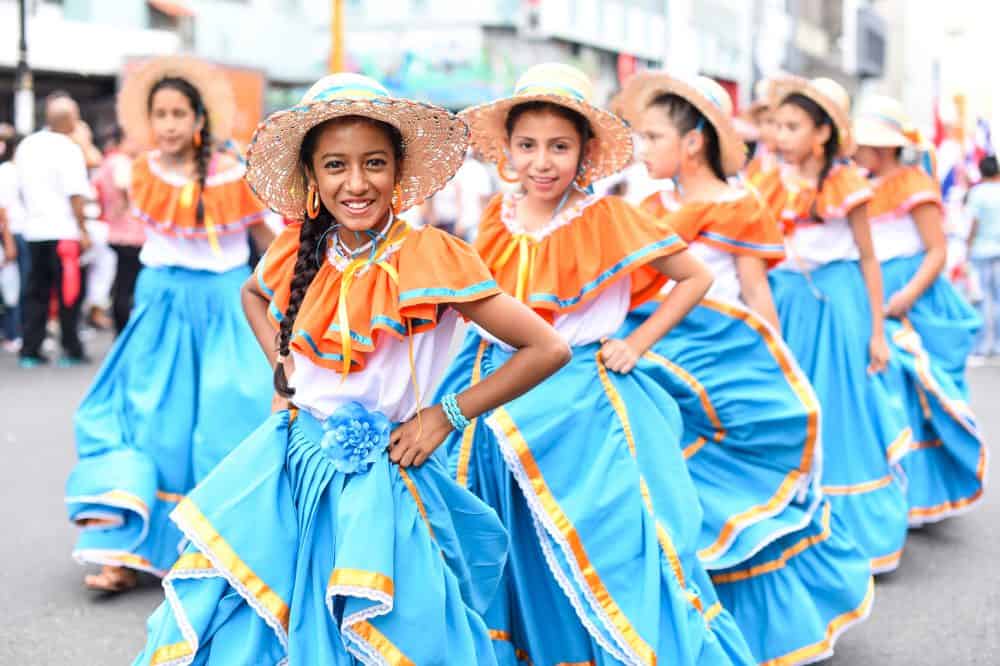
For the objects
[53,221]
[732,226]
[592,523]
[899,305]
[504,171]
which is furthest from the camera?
[53,221]

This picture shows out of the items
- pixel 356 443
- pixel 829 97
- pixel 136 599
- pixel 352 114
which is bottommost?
pixel 136 599

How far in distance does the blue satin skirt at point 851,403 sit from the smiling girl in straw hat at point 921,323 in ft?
0.94

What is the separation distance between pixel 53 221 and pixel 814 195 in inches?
267

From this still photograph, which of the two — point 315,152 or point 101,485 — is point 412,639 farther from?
point 101,485

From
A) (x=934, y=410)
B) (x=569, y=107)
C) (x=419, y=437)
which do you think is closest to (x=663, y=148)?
(x=569, y=107)

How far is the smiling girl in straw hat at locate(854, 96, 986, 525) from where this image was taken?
609 cm

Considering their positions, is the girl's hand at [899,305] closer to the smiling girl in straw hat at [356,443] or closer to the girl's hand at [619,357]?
the girl's hand at [619,357]

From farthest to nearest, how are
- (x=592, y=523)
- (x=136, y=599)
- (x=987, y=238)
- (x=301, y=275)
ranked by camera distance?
(x=987, y=238) → (x=136, y=599) → (x=592, y=523) → (x=301, y=275)

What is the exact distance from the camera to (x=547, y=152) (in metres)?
3.77

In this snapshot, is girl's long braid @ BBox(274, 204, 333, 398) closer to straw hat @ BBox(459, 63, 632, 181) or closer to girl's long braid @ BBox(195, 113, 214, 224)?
straw hat @ BBox(459, 63, 632, 181)

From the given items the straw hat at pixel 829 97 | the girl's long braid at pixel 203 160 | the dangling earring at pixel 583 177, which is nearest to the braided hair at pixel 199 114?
the girl's long braid at pixel 203 160

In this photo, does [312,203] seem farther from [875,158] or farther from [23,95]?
[23,95]

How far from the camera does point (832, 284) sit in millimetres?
5766

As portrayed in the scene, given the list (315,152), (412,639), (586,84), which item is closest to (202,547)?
(412,639)
